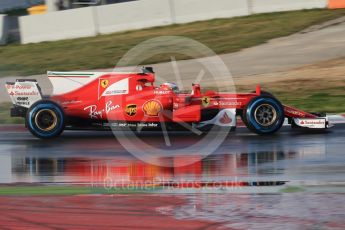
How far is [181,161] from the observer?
10859 mm

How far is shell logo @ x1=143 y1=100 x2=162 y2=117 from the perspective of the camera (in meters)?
12.7

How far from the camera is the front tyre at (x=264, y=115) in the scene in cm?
1274

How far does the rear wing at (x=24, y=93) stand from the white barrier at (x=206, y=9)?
51.9 ft

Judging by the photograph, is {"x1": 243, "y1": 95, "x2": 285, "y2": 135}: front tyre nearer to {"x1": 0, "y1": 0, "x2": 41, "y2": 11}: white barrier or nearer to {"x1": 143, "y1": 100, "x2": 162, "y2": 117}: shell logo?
{"x1": 143, "y1": 100, "x2": 162, "y2": 117}: shell logo

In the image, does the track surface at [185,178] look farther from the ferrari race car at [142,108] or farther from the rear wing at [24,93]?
the rear wing at [24,93]

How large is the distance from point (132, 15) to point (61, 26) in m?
2.60

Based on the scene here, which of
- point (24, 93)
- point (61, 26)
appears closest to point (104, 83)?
point (24, 93)

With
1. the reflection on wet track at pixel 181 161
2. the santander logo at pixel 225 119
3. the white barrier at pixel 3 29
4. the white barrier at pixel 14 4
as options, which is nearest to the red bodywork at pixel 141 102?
the santander logo at pixel 225 119

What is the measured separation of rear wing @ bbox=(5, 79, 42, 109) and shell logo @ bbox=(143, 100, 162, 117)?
1874 mm

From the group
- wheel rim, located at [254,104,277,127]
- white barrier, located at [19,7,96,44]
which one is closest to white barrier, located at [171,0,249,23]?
white barrier, located at [19,7,96,44]

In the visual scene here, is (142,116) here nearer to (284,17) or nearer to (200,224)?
(200,224)

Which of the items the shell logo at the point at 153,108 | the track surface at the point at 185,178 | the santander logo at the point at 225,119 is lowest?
the track surface at the point at 185,178

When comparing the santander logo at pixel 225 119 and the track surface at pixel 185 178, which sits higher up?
the santander logo at pixel 225 119

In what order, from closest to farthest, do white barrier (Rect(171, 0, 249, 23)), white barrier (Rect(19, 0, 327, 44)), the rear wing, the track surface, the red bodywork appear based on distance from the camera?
the track surface → the red bodywork → the rear wing → white barrier (Rect(171, 0, 249, 23)) → white barrier (Rect(19, 0, 327, 44))
